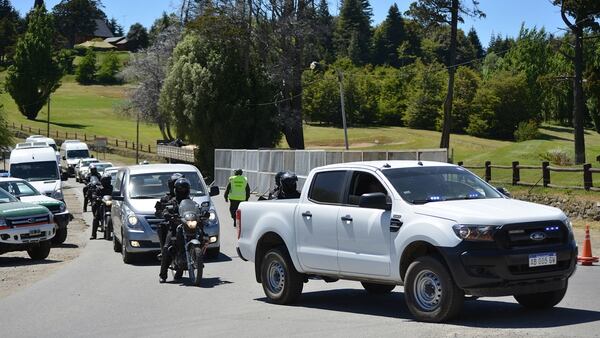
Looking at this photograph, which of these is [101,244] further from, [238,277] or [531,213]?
[531,213]

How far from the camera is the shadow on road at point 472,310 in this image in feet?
32.6

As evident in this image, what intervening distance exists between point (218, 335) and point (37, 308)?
162 inches

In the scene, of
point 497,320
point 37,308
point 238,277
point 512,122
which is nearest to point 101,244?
point 238,277

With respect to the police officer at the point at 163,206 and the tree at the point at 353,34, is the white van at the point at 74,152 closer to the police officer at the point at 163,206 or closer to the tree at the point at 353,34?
the police officer at the point at 163,206

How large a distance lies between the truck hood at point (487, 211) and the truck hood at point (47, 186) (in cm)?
2401

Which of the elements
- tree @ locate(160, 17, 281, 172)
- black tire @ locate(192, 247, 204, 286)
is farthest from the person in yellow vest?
tree @ locate(160, 17, 281, 172)

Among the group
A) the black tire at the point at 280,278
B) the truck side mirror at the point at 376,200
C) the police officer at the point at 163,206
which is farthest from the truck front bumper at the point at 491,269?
the police officer at the point at 163,206

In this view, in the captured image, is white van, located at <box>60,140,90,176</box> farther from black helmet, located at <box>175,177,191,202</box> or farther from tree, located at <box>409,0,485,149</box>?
black helmet, located at <box>175,177,191,202</box>

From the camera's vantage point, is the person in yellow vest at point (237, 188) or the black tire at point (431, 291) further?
the person in yellow vest at point (237, 188)

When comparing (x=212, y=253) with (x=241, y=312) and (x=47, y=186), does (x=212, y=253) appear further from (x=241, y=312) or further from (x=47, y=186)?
(x=47, y=186)

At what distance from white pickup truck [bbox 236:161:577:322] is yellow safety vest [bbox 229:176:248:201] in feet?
38.4

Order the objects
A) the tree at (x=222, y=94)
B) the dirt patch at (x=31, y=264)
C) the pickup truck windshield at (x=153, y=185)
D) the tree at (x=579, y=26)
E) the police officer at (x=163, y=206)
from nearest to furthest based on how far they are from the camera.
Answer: the police officer at (x=163, y=206) → the dirt patch at (x=31, y=264) → the pickup truck windshield at (x=153, y=185) → the tree at (x=579, y=26) → the tree at (x=222, y=94)

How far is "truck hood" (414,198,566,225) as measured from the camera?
9641 millimetres

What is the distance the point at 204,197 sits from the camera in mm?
19969
